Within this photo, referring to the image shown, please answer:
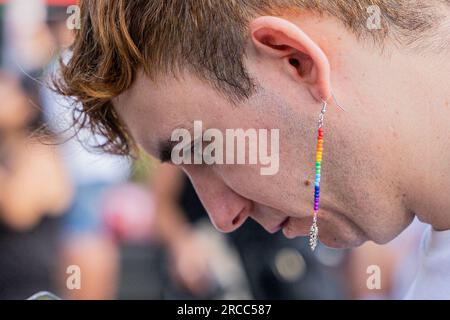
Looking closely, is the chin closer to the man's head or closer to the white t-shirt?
the man's head

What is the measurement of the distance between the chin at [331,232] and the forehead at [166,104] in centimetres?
26

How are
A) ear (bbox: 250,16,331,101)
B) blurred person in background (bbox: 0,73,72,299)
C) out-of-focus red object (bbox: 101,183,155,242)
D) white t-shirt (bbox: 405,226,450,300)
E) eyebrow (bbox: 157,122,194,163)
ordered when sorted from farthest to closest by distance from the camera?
out-of-focus red object (bbox: 101,183,155,242)
blurred person in background (bbox: 0,73,72,299)
white t-shirt (bbox: 405,226,450,300)
eyebrow (bbox: 157,122,194,163)
ear (bbox: 250,16,331,101)

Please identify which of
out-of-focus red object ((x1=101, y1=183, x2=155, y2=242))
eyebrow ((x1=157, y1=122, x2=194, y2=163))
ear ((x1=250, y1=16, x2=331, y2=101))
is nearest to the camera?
ear ((x1=250, y1=16, x2=331, y2=101))

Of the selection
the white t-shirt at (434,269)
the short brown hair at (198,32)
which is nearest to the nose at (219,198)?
the short brown hair at (198,32)

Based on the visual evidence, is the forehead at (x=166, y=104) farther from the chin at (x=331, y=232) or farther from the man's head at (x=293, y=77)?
the chin at (x=331, y=232)

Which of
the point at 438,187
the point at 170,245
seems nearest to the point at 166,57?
the point at 438,187

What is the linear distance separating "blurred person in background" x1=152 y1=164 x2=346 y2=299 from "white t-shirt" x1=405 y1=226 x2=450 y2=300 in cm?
104

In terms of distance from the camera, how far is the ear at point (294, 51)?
35.0 inches

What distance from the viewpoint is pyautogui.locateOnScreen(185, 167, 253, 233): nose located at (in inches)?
43.7

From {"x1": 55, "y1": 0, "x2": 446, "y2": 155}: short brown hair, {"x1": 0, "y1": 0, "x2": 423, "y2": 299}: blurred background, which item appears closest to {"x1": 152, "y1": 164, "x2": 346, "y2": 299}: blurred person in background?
{"x1": 0, "y1": 0, "x2": 423, "y2": 299}: blurred background

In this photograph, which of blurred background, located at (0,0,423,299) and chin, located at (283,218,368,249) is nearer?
chin, located at (283,218,368,249)

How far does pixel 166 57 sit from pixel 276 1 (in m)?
0.18

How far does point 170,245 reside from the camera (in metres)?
2.48
